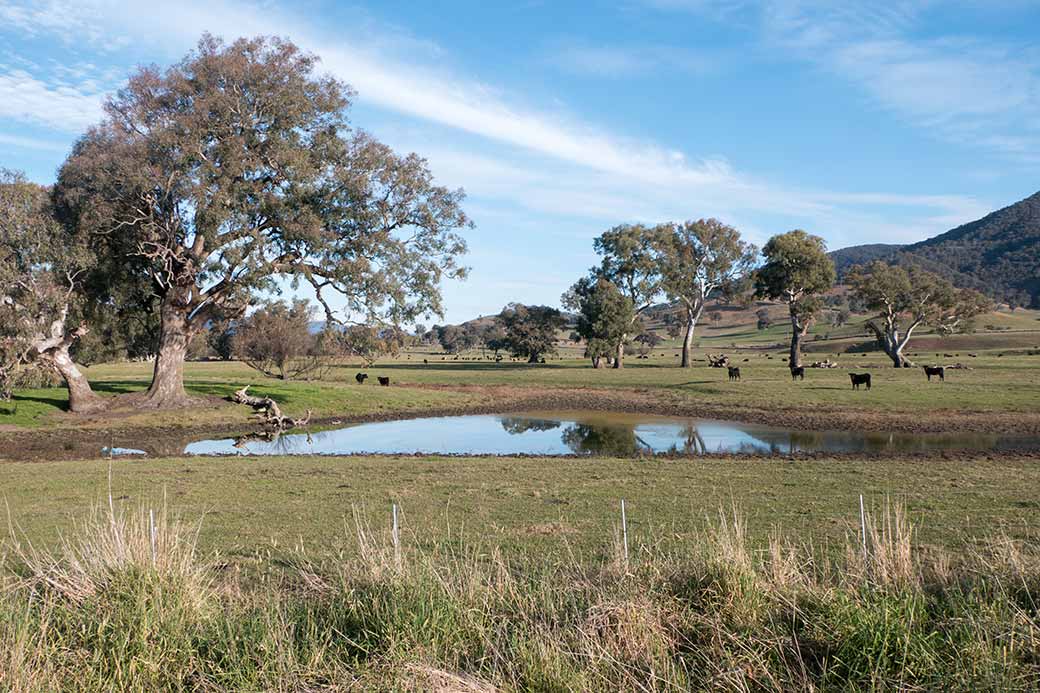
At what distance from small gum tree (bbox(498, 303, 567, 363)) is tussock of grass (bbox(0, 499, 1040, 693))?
3299 inches

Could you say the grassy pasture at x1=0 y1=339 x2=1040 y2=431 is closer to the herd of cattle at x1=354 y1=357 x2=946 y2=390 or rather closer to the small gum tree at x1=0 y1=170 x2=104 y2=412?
the herd of cattle at x1=354 y1=357 x2=946 y2=390

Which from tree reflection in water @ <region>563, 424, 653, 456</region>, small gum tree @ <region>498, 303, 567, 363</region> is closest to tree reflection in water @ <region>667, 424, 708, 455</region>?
tree reflection in water @ <region>563, 424, 653, 456</region>

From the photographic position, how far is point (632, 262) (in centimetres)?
7912

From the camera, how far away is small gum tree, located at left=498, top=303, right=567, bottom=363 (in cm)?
9188

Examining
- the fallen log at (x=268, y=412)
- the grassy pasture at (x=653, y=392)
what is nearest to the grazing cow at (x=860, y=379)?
the grassy pasture at (x=653, y=392)

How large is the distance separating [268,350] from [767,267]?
46861 mm

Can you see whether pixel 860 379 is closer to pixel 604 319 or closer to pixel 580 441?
pixel 580 441

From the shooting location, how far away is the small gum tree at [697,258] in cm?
7881

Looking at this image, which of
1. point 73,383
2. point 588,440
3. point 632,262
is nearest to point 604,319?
point 632,262

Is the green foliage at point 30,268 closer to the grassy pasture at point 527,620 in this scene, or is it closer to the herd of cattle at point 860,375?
the grassy pasture at point 527,620

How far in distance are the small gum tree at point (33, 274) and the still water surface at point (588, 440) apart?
9.07 metres

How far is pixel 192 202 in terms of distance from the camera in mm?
31969

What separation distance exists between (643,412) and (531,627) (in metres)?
34.5

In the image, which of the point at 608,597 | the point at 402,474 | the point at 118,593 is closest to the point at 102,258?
the point at 402,474
